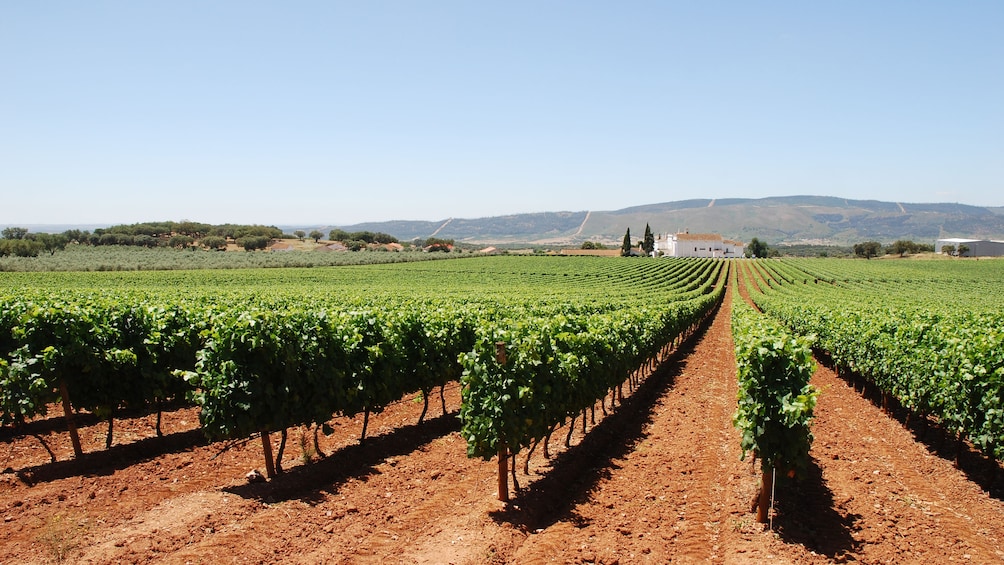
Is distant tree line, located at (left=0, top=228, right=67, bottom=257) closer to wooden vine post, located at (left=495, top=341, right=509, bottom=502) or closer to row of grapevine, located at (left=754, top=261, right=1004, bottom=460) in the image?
wooden vine post, located at (left=495, top=341, right=509, bottom=502)

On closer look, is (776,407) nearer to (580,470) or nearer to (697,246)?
(580,470)

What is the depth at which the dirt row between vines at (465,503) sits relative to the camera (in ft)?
22.9

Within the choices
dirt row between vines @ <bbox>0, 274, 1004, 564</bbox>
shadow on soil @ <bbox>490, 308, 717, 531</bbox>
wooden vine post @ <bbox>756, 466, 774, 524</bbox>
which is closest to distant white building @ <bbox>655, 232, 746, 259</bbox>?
shadow on soil @ <bbox>490, 308, 717, 531</bbox>

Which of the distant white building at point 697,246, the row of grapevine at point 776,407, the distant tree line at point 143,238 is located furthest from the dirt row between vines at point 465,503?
the distant white building at point 697,246

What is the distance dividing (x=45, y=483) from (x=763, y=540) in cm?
1098

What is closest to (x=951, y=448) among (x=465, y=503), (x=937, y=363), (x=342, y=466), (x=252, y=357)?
(x=937, y=363)

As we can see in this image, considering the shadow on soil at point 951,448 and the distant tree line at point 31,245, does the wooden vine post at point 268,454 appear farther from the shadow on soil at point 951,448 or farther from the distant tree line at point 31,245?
the distant tree line at point 31,245

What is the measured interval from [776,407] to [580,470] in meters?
3.77

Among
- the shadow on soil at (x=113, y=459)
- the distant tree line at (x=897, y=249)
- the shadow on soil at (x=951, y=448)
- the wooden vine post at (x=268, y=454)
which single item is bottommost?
the shadow on soil at (x=951, y=448)

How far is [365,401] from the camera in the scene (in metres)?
11.2

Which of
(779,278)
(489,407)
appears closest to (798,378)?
(489,407)

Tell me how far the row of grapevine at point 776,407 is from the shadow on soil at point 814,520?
1.19 ft

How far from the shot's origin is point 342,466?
9.92 metres

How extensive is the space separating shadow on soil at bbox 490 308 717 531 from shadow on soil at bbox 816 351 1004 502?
584 centimetres
